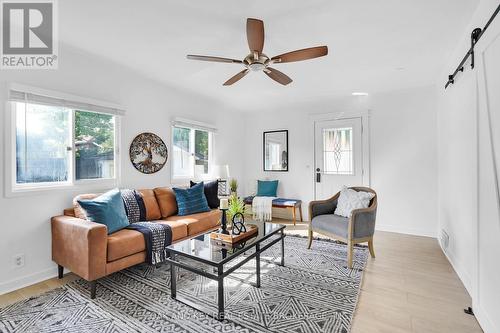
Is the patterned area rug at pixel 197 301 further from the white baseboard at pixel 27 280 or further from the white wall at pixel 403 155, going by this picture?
the white wall at pixel 403 155

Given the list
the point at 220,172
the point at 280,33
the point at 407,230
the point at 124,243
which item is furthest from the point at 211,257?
the point at 407,230

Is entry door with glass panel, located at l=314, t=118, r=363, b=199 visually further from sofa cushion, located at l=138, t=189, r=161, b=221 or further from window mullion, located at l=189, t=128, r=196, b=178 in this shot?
sofa cushion, located at l=138, t=189, r=161, b=221

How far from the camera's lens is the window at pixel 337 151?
4.77m

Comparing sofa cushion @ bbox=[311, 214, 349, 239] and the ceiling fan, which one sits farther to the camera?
sofa cushion @ bbox=[311, 214, 349, 239]

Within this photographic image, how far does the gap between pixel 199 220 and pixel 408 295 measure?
2463mm

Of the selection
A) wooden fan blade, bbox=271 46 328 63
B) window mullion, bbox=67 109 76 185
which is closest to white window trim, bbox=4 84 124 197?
window mullion, bbox=67 109 76 185

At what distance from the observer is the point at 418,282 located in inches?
99.6

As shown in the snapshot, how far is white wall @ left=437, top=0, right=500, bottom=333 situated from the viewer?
172cm

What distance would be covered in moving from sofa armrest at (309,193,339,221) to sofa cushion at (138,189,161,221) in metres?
2.14

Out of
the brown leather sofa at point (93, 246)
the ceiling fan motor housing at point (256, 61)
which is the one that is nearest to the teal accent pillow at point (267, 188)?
the brown leather sofa at point (93, 246)

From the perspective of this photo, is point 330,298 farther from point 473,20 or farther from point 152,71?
point 152,71

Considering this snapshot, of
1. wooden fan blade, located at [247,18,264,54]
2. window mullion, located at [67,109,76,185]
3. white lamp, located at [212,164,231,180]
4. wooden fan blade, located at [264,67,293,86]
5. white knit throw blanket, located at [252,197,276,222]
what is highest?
wooden fan blade, located at [247,18,264,54]

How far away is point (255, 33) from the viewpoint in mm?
1979

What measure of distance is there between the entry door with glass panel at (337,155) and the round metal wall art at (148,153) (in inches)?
119
